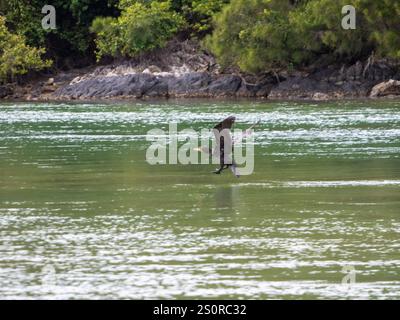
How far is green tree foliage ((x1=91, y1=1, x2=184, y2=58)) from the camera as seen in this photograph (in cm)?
6956

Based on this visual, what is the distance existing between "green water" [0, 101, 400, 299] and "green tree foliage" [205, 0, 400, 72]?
2476cm

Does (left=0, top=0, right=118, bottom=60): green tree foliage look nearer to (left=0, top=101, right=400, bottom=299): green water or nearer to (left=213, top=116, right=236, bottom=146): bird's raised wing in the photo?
(left=0, top=101, right=400, bottom=299): green water

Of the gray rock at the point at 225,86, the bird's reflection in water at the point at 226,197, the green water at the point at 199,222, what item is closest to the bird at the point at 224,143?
the green water at the point at 199,222

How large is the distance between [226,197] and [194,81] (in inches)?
1768

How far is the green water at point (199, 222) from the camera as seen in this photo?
14844 millimetres

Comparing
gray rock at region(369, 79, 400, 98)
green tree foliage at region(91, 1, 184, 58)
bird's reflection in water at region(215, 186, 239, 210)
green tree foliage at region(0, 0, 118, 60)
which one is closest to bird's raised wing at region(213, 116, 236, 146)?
bird's reflection in water at region(215, 186, 239, 210)

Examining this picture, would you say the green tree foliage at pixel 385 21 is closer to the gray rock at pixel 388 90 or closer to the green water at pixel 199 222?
the gray rock at pixel 388 90

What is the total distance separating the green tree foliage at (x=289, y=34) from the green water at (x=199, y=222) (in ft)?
→ 81.2

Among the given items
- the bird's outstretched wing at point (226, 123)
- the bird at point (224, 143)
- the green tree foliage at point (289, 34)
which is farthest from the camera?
the green tree foliage at point (289, 34)

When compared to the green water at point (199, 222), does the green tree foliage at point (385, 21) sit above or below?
above
